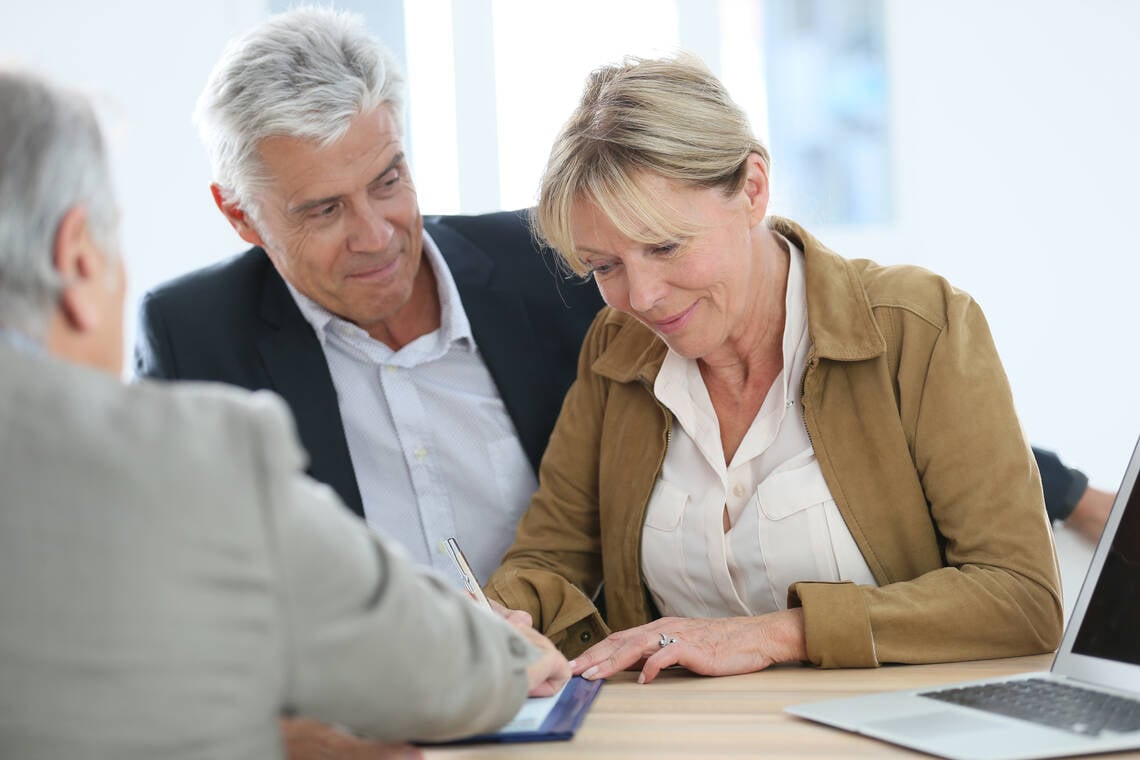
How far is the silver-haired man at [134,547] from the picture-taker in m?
0.75

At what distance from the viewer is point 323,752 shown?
3.54ft

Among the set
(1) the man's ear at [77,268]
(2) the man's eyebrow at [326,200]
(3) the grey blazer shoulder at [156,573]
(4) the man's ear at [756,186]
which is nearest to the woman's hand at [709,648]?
(4) the man's ear at [756,186]

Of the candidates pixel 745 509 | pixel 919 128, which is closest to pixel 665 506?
pixel 745 509

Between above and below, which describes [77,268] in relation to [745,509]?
above

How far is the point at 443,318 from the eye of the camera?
2.32 meters

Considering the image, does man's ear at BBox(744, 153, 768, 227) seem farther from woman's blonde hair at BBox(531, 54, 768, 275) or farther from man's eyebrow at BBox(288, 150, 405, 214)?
man's eyebrow at BBox(288, 150, 405, 214)

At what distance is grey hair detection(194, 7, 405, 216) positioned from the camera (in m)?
2.07

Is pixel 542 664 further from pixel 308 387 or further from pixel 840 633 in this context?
pixel 308 387

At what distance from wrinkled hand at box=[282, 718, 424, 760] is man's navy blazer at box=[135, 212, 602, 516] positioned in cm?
110

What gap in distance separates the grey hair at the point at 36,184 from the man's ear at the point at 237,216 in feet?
4.61

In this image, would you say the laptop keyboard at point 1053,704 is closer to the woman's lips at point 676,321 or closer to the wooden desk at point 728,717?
the wooden desk at point 728,717

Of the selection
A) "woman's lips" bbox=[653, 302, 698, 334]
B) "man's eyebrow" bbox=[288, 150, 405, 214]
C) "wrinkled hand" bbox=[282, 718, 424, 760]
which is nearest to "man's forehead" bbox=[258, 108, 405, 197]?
"man's eyebrow" bbox=[288, 150, 405, 214]

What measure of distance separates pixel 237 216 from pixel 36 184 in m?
1.47

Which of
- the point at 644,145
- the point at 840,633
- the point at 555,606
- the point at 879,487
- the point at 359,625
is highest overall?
the point at 644,145
